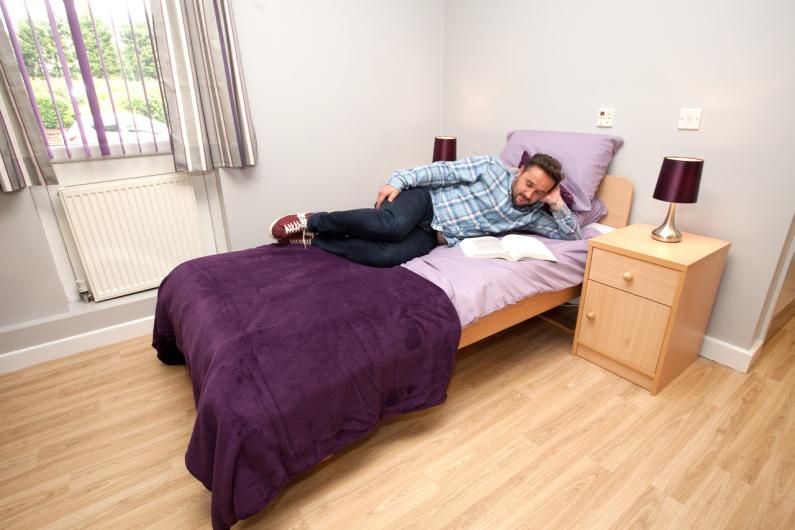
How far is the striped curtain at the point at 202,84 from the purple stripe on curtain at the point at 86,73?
0.32 meters

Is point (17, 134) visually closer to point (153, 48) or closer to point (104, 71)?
point (104, 71)

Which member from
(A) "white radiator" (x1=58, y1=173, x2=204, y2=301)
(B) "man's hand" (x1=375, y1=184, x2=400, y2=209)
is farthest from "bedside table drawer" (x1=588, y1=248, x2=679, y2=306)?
(A) "white radiator" (x1=58, y1=173, x2=204, y2=301)

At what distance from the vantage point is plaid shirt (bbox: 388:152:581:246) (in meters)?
2.06

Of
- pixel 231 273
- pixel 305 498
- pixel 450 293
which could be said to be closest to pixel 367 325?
pixel 450 293

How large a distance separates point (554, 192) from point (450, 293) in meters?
0.79

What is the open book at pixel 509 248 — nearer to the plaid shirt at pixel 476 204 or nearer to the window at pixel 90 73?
the plaid shirt at pixel 476 204

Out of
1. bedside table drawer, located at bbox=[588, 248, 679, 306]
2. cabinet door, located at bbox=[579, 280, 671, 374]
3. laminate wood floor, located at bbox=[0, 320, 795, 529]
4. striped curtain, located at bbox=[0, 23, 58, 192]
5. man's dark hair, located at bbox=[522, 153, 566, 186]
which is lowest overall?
laminate wood floor, located at bbox=[0, 320, 795, 529]

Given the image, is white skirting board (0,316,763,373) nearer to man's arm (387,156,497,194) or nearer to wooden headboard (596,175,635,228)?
wooden headboard (596,175,635,228)

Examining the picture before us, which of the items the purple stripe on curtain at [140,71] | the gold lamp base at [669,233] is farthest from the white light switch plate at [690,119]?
the purple stripe on curtain at [140,71]

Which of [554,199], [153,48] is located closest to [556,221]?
[554,199]

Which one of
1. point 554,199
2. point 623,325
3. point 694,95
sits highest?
point 694,95

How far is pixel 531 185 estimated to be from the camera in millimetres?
1912

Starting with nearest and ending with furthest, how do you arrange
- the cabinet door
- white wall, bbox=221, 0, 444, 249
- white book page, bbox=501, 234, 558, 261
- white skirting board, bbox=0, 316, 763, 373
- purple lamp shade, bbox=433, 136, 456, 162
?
the cabinet door
white book page, bbox=501, 234, 558, 261
white skirting board, bbox=0, 316, 763, 373
white wall, bbox=221, 0, 444, 249
purple lamp shade, bbox=433, 136, 456, 162

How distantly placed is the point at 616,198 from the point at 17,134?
2905mm
